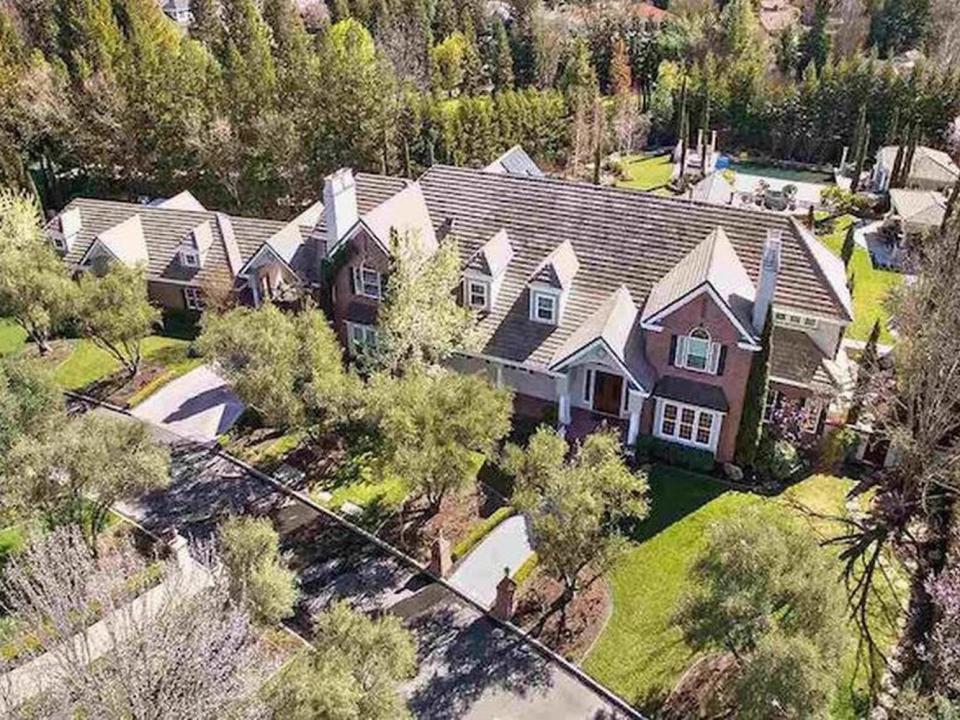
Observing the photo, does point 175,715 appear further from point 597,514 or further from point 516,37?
point 516,37

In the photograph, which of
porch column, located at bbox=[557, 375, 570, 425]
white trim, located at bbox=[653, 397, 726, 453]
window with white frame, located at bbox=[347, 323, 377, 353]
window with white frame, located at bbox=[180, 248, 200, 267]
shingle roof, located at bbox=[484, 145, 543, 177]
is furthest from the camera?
shingle roof, located at bbox=[484, 145, 543, 177]

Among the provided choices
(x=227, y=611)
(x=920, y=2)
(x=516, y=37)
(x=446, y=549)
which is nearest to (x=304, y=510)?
(x=446, y=549)

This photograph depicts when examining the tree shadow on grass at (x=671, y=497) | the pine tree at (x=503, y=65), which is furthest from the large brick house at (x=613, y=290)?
the pine tree at (x=503, y=65)

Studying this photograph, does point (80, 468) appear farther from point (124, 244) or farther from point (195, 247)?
point (124, 244)

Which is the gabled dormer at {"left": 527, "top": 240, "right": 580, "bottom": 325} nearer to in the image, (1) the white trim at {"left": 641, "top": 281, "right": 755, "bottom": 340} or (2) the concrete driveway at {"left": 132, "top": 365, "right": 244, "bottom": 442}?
(1) the white trim at {"left": 641, "top": 281, "right": 755, "bottom": 340}

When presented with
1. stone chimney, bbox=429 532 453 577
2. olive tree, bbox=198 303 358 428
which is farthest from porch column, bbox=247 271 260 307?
stone chimney, bbox=429 532 453 577

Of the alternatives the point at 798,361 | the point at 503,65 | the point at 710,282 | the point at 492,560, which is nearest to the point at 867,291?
the point at 798,361
